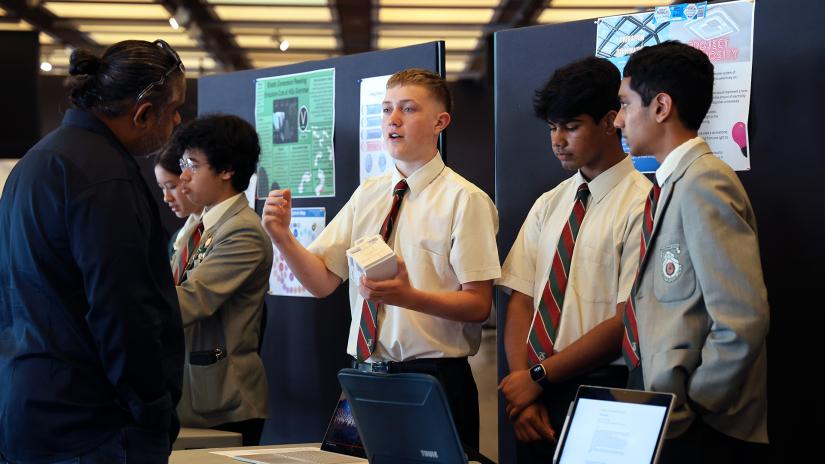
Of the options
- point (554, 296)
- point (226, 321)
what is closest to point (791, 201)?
point (554, 296)

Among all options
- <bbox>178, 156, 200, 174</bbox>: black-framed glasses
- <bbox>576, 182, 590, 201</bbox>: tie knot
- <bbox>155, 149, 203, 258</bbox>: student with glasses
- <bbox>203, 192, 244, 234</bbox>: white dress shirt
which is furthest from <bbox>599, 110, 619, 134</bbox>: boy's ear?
<bbox>155, 149, 203, 258</bbox>: student with glasses

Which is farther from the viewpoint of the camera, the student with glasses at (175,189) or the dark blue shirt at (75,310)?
the student with glasses at (175,189)

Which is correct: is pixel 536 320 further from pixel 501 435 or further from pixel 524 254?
pixel 501 435

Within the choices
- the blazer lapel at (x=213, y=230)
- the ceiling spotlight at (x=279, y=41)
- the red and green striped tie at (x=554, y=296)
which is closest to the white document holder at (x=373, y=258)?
the red and green striped tie at (x=554, y=296)

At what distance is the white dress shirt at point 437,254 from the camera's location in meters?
2.80

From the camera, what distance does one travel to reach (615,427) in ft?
5.87

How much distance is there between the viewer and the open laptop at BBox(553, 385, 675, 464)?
1719 mm

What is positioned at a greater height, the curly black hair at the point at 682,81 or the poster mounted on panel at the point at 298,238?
the curly black hair at the point at 682,81

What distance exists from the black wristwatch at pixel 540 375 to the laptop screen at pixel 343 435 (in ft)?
1.83

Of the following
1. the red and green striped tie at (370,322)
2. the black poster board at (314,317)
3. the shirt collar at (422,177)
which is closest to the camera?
the red and green striped tie at (370,322)

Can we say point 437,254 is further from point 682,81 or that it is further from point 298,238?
point 298,238

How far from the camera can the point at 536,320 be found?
2779mm

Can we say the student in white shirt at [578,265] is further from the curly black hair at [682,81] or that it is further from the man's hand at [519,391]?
the curly black hair at [682,81]

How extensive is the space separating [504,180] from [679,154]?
3.22 feet
